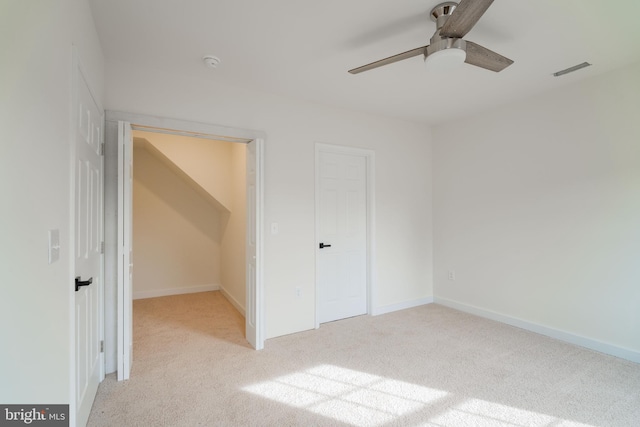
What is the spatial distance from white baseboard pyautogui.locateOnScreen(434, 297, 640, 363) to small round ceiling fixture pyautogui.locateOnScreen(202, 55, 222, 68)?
3.87m

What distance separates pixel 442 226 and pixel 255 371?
119 inches

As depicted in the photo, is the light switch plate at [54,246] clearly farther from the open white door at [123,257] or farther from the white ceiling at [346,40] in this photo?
the white ceiling at [346,40]

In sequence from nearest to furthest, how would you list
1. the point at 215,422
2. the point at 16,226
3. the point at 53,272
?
1. the point at 16,226
2. the point at 53,272
3. the point at 215,422

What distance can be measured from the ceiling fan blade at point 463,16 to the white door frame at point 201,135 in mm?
1825

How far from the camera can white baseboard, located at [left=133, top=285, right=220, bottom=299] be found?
177 inches

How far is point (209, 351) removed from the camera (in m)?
2.74

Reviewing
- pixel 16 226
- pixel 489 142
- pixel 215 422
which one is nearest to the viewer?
pixel 16 226

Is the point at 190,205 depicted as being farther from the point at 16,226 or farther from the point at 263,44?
the point at 16,226

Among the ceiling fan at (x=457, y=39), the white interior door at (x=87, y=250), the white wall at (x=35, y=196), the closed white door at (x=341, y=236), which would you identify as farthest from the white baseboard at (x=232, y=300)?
the ceiling fan at (x=457, y=39)

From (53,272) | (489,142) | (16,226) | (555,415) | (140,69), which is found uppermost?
(140,69)

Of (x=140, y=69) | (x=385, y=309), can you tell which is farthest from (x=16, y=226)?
(x=385, y=309)

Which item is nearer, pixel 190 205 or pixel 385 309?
pixel 385 309

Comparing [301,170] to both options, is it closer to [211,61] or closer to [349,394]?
[211,61]

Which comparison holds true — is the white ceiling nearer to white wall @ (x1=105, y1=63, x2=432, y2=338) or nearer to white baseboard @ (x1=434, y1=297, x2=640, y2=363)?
white wall @ (x1=105, y1=63, x2=432, y2=338)
